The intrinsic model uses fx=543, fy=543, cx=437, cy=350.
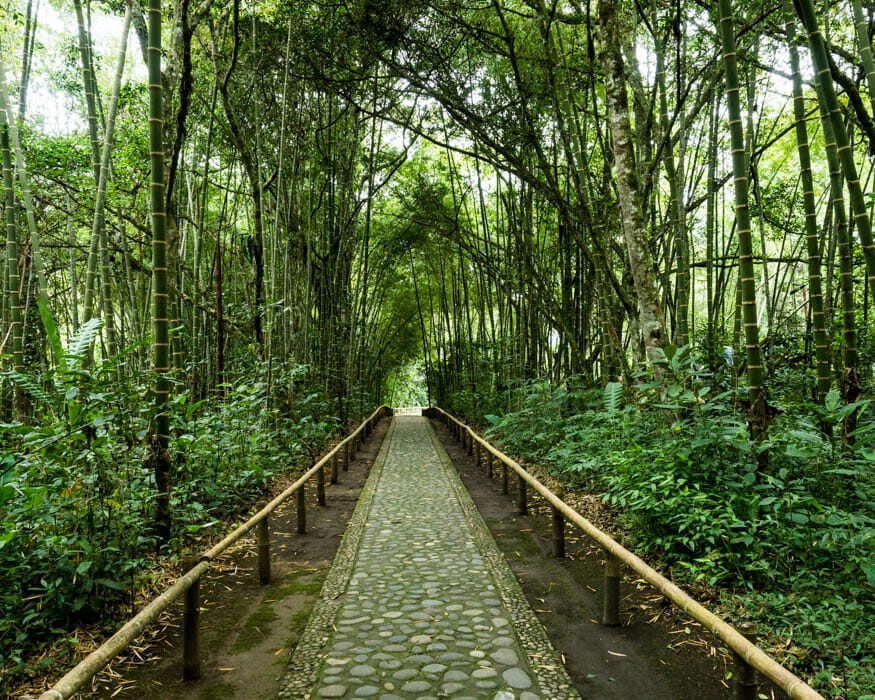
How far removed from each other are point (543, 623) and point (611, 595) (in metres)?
0.37

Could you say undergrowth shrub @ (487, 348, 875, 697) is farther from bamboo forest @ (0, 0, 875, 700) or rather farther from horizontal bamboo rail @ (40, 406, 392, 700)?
horizontal bamboo rail @ (40, 406, 392, 700)

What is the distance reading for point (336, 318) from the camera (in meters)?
10.3

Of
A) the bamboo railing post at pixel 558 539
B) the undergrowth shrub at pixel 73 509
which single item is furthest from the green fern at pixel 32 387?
the bamboo railing post at pixel 558 539

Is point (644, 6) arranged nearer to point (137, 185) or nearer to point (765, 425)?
point (765, 425)

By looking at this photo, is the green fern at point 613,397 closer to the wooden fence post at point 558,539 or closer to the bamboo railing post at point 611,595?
the wooden fence post at point 558,539

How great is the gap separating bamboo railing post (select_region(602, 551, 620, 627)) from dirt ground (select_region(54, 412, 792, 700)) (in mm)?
45

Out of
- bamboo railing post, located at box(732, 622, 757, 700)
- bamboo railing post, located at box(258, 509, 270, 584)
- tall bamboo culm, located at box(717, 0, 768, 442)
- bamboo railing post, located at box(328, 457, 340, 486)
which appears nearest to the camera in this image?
bamboo railing post, located at box(732, 622, 757, 700)

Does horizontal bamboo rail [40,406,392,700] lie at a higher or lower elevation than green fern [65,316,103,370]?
lower

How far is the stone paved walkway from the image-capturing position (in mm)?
2158

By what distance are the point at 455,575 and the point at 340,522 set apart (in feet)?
5.72

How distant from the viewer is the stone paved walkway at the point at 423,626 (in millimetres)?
2158

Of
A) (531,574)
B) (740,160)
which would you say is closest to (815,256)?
(740,160)

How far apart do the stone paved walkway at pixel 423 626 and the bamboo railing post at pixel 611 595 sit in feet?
1.14

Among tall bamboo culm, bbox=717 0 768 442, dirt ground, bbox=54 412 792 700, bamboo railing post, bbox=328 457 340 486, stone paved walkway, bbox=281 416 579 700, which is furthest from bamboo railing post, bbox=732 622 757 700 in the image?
bamboo railing post, bbox=328 457 340 486
